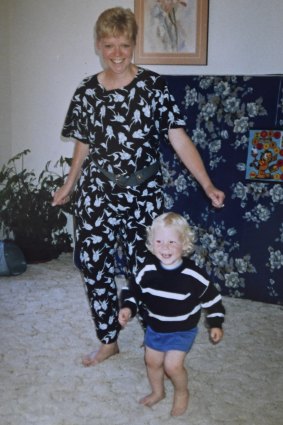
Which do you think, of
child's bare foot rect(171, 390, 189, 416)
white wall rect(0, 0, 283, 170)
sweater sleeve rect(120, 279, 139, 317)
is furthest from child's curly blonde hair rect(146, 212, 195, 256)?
white wall rect(0, 0, 283, 170)

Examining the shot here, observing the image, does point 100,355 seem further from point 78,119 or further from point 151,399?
point 78,119

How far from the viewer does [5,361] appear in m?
2.28

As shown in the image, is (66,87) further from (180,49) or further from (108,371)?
(108,371)

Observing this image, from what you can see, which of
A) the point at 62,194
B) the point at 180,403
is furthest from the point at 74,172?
the point at 180,403

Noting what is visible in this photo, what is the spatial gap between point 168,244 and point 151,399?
0.59 m

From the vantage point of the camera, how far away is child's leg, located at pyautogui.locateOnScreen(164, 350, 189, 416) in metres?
1.81

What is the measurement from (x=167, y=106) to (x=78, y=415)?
3.69ft

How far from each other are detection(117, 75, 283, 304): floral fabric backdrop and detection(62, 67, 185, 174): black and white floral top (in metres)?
1.04

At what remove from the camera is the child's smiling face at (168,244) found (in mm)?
1778

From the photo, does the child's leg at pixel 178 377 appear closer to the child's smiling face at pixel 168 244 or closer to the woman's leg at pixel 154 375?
the woman's leg at pixel 154 375

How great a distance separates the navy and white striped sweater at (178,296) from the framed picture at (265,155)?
1.31m

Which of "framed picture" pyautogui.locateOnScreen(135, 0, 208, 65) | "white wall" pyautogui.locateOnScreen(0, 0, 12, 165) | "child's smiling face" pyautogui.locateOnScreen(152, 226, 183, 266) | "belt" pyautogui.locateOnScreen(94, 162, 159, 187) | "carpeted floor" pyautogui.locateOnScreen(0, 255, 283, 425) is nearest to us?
"child's smiling face" pyautogui.locateOnScreen(152, 226, 183, 266)

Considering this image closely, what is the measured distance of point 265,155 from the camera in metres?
2.98

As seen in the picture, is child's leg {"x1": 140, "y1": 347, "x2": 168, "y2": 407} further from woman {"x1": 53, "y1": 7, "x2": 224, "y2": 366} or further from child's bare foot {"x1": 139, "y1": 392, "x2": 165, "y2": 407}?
woman {"x1": 53, "y1": 7, "x2": 224, "y2": 366}
